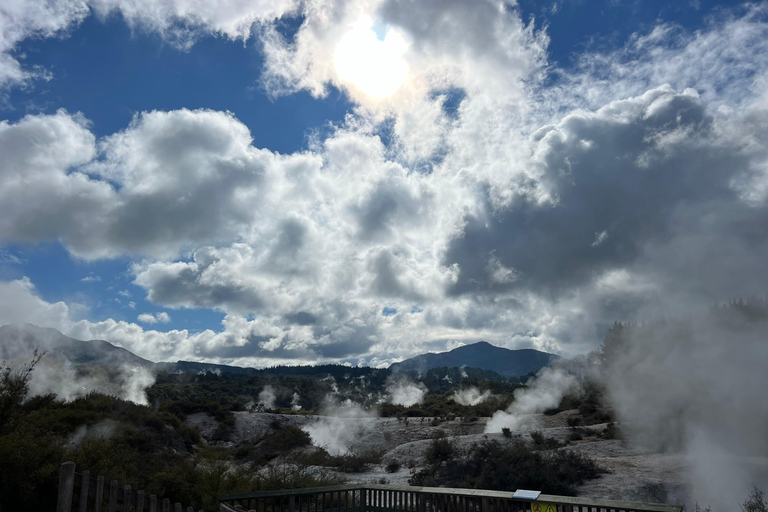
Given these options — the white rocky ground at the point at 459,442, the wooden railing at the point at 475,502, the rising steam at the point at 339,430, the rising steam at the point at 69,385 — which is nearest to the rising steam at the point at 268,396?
the rising steam at the point at 69,385

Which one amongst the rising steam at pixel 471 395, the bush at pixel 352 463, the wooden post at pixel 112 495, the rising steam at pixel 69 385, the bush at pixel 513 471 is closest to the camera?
the wooden post at pixel 112 495

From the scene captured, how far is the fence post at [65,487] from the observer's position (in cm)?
577

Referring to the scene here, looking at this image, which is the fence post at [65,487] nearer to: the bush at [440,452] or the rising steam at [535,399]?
the bush at [440,452]

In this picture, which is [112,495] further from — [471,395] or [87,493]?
[471,395]

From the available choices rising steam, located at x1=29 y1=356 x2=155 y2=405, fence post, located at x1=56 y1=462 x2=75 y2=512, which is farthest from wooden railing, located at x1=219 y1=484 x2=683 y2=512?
rising steam, located at x1=29 y1=356 x2=155 y2=405

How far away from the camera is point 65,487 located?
19.1 ft

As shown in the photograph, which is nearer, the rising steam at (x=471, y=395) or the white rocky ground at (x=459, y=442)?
the white rocky ground at (x=459, y=442)

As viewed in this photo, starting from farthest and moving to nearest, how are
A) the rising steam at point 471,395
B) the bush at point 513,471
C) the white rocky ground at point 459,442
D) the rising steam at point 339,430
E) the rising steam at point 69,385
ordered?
the rising steam at point 471,395 < the rising steam at point 69,385 < the rising steam at point 339,430 < the bush at point 513,471 < the white rocky ground at point 459,442

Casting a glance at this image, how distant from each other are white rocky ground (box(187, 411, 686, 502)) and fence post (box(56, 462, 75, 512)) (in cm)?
1337

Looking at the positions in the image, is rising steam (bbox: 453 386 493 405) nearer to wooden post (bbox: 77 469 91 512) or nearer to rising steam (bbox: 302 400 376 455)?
rising steam (bbox: 302 400 376 455)

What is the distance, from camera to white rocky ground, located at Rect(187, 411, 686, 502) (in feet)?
47.7

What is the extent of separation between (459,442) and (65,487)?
19476 mm

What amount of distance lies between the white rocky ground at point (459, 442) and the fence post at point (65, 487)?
13371 millimetres

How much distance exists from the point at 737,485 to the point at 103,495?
51.3ft
